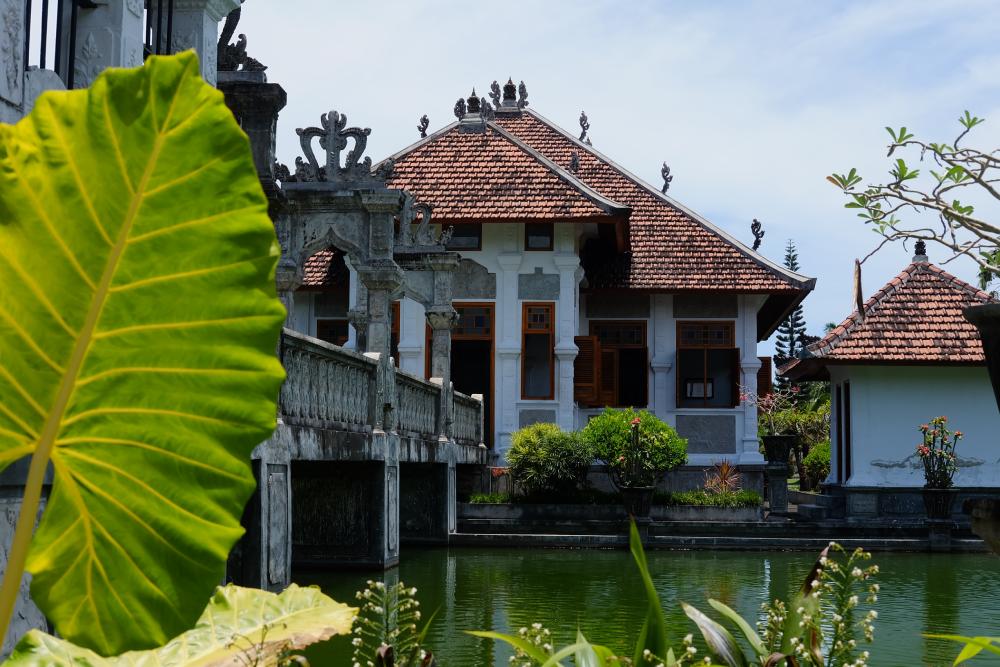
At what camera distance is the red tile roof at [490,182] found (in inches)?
890

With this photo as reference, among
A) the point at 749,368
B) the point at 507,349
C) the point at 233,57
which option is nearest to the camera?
the point at 233,57

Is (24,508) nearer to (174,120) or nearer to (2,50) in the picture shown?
(174,120)

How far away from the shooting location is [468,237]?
23344 mm

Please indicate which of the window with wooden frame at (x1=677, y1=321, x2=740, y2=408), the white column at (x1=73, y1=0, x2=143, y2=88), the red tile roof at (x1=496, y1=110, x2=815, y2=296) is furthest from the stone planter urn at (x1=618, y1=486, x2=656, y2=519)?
the white column at (x1=73, y1=0, x2=143, y2=88)

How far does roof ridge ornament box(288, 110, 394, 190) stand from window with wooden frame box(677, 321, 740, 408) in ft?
36.3

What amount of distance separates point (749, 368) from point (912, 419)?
10.6ft

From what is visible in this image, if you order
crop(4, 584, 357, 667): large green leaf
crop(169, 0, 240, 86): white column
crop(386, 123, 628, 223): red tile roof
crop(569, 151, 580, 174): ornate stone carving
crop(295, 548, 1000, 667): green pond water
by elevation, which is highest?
crop(569, 151, 580, 174): ornate stone carving

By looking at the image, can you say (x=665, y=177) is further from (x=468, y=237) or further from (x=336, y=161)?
(x=336, y=161)

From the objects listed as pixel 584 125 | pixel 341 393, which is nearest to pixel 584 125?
pixel 584 125

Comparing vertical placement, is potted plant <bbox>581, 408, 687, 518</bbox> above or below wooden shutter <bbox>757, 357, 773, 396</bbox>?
below

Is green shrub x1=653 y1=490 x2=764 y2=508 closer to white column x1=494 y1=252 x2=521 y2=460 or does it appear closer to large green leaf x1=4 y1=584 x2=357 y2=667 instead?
white column x1=494 y1=252 x2=521 y2=460

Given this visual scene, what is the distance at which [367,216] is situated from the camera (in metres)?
14.1

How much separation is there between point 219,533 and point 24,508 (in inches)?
8.8

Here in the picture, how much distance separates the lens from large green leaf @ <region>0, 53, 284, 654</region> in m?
1.25
